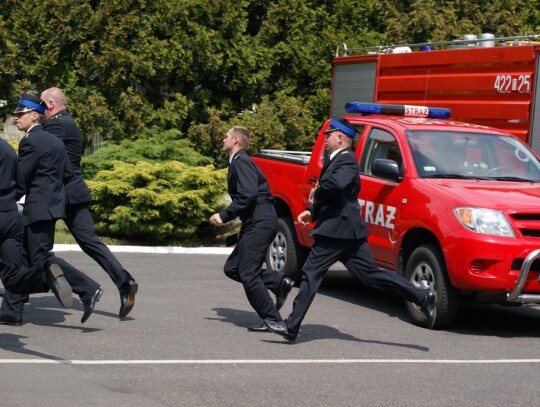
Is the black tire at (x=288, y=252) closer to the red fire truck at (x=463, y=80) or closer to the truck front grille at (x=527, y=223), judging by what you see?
the red fire truck at (x=463, y=80)

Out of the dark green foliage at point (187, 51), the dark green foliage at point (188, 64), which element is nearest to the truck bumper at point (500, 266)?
the dark green foliage at point (188, 64)

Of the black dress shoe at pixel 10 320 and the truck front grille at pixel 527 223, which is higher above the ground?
the truck front grille at pixel 527 223

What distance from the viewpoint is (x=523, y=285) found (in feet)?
29.9

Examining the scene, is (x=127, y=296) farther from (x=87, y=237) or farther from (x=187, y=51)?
(x=187, y=51)

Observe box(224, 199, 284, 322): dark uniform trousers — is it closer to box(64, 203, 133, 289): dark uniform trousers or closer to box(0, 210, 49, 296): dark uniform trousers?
box(64, 203, 133, 289): dark uniform trousers

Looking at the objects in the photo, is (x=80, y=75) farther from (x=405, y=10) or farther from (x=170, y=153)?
(x=405, y=10)

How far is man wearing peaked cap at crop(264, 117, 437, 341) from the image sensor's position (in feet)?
28.6

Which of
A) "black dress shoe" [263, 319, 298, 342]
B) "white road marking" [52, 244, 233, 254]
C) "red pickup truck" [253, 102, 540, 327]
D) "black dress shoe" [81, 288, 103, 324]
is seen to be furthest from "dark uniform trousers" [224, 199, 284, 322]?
"white road marking" [52, 244, 233, 254]

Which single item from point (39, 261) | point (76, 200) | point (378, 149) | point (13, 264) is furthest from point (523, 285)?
point (13, 264)

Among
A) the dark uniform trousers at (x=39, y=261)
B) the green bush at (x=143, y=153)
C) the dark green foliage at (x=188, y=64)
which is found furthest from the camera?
the dark green foliage at (x=188, y=64)

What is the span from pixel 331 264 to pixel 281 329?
0.65m

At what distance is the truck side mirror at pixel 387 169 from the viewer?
1012 cm

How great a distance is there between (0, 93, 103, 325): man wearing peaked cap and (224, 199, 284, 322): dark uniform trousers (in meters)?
1.18

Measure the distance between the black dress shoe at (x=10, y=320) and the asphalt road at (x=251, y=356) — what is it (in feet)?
0.28
